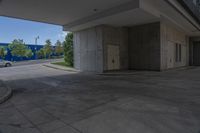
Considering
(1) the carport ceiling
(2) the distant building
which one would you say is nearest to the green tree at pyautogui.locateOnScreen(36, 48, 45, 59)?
(2) the distant building

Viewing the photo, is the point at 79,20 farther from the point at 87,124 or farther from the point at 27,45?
the point at 27,45

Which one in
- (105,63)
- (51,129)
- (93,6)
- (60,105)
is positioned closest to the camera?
(51,129)

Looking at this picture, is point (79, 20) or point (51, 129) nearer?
point (51, 129)

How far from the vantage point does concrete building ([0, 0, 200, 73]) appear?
11117 mm

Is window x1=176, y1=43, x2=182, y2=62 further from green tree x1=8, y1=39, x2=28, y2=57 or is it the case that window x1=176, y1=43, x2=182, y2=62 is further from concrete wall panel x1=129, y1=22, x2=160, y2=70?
green tree x1=8, y1=39, x2=28, y2=57

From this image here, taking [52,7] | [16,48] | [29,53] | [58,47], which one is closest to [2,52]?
[16,48]

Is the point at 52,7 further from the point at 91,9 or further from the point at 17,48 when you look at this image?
the point at 17,48

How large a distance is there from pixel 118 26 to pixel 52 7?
715 cm

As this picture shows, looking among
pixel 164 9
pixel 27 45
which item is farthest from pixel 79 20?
pixel 27 45

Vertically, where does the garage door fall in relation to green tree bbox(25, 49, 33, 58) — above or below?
below

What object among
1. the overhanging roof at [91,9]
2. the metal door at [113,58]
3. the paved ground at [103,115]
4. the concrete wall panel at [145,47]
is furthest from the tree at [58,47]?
the paved ground at [103,115]

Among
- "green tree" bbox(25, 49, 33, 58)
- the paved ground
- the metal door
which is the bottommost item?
the paved ground

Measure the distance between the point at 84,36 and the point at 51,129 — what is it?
14.4 m

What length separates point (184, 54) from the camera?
23016mm
